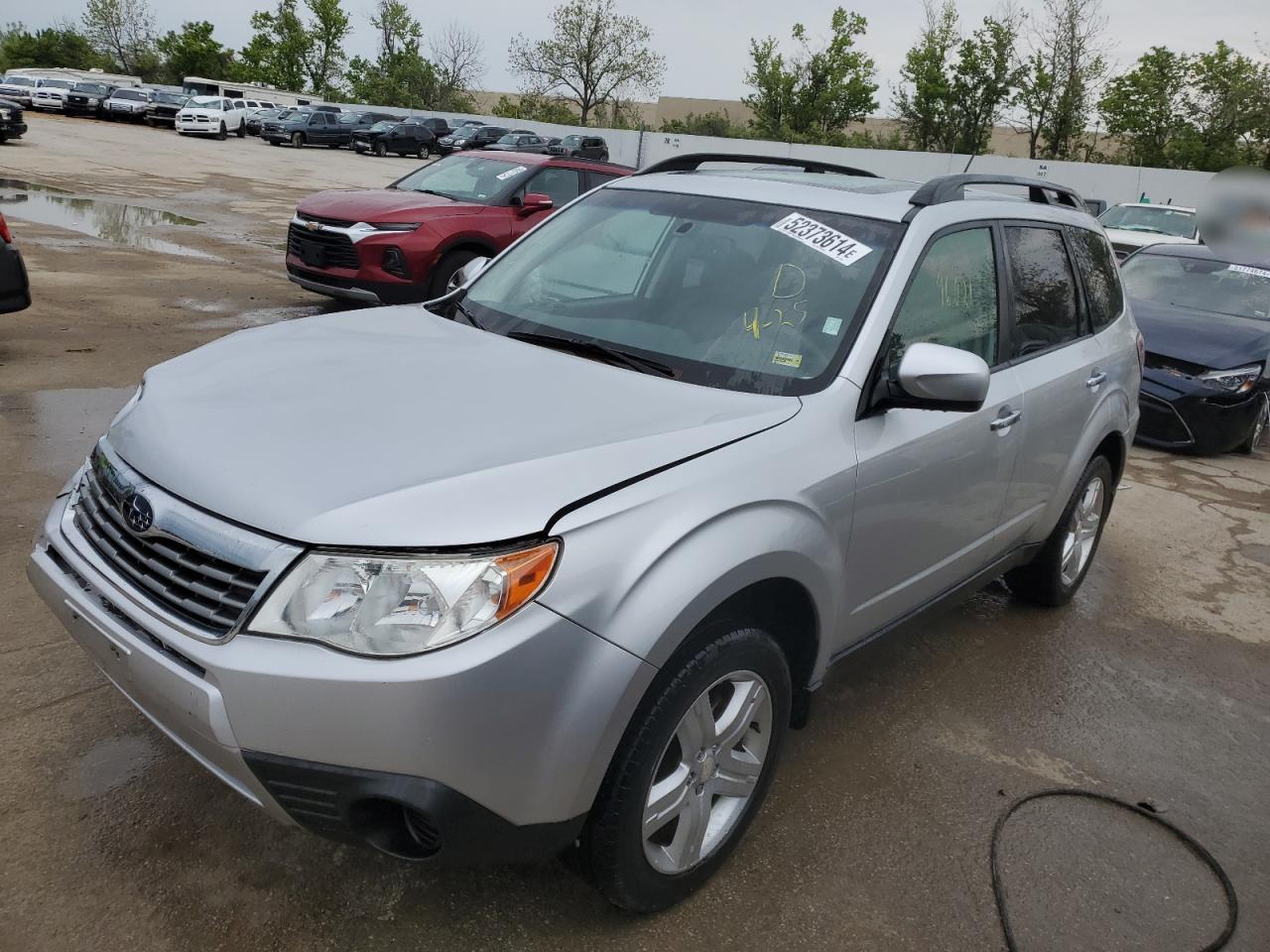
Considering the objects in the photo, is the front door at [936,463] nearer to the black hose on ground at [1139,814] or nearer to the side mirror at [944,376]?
the side mirror at [944,376]

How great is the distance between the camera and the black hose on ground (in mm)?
2708

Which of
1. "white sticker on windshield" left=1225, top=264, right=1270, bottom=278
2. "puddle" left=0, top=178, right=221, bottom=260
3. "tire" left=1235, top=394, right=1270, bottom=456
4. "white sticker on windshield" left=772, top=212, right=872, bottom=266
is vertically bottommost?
"tire" left=1235, top=394, right=1270, bottom=456

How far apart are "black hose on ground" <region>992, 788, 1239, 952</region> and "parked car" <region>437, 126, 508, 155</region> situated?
3961 cm

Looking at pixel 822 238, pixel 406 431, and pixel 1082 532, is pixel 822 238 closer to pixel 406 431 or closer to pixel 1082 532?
pixel 406 431

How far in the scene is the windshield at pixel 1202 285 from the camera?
891 cm

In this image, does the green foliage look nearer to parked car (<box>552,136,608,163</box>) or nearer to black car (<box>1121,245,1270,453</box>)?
Answer: parked car (<box>552,136,608,163</box>)

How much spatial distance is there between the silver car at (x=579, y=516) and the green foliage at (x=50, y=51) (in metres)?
104

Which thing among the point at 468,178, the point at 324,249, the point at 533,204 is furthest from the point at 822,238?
the point at 468,178

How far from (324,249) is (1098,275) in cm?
675

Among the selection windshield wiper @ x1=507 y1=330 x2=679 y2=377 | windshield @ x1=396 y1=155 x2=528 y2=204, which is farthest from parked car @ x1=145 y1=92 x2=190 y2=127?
windshield wiper @ x1=507 y1=330 x2=679 y2=377

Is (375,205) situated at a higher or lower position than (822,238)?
lower

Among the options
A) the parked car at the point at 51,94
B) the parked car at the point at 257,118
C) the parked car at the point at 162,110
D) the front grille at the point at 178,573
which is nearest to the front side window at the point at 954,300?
the front grille at the point at 178,573

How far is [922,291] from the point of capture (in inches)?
125

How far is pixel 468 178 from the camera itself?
404 inches
